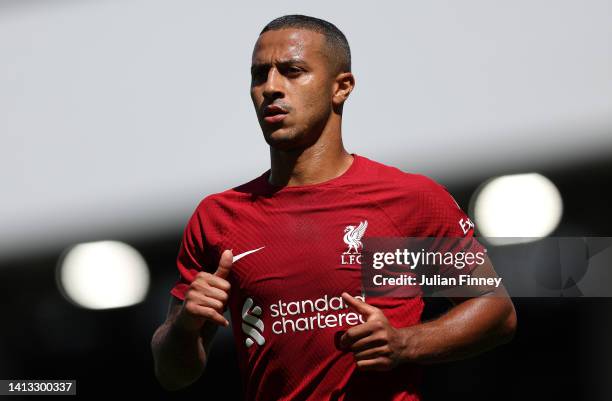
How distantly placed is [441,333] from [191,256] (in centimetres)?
111

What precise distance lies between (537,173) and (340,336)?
5.27 meters

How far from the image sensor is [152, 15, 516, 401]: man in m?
3.36

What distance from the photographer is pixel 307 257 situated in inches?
137

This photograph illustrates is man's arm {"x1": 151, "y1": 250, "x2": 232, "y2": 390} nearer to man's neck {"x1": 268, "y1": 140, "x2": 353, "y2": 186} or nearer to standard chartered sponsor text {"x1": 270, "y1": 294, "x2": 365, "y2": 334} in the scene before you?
standard chartered sponsor text {"x1": 270, "y1": 294, "x2": 365, "y2": 334}

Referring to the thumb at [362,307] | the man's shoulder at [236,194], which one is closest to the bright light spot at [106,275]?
the man's shoulder at [236,194]

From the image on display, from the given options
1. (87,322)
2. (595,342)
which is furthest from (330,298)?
(87,322)

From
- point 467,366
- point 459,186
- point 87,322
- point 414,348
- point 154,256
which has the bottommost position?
point 467,366

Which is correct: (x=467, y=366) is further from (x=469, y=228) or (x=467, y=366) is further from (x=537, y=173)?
(x=469, y=228)

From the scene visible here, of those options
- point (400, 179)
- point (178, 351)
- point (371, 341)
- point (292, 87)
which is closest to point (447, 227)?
point (400, 179)

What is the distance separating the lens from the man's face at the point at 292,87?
11.8 ft

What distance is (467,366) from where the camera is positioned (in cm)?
920

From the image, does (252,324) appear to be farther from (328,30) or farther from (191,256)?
Result: (328,30)

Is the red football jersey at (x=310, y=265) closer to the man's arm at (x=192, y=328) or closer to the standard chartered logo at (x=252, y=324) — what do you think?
the standard chartered logo at (x=252, y=324)

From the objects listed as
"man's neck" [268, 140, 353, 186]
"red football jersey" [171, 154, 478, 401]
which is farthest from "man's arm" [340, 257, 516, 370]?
"man's neck" [268, 140, 353, 186]
